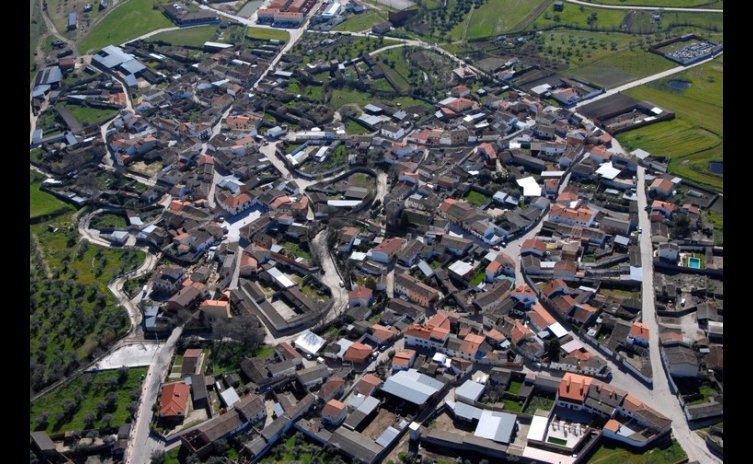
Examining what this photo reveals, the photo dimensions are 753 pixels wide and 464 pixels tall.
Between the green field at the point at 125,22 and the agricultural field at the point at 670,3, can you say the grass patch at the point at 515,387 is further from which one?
the green field at the point at 125,22

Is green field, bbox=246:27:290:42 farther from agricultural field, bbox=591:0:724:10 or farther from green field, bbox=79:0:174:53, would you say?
agricultural field, bbox=591:0:724:10

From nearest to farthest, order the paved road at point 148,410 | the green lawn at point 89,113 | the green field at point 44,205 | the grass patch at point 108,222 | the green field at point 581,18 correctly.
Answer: the paved road at point 148,410, the grass patch at point 108,222, the green field at point 44,205, the green lawn at point 89,113, the green field at point 581,18

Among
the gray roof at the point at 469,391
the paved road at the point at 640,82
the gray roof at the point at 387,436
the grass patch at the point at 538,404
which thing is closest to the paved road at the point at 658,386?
the grass patch at the point at 538,404

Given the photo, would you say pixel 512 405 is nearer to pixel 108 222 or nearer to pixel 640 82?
pixel 108 222

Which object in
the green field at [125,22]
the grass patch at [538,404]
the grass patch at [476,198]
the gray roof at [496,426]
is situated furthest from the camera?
the green field at [125,22]

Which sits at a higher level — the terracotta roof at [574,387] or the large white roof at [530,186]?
the large white roof at [530,186]

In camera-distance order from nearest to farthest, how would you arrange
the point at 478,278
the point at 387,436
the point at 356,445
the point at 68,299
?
the point at 356,445
the point at 387,436
the point at 68,299
the point at 478,278

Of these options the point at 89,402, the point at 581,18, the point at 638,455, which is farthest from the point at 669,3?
the point at 89,402
